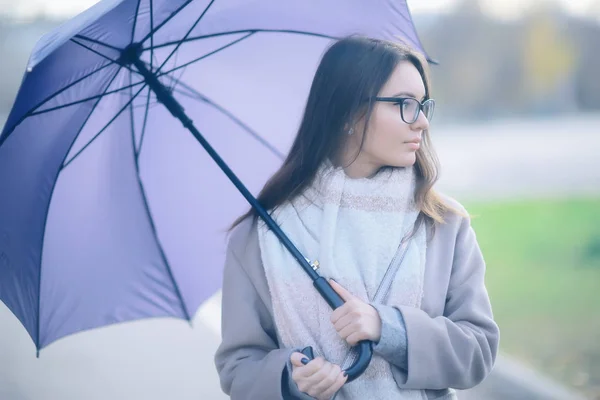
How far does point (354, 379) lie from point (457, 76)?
48362 mm

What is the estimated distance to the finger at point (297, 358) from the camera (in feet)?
8.55

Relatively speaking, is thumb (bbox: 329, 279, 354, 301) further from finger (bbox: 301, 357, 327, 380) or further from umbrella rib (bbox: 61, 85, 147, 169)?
umbrella rib (bbox: 61, 85, 147, 169)

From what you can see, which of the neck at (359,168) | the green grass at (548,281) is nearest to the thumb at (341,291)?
the neck at (359,168)

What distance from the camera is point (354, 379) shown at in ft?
8.59

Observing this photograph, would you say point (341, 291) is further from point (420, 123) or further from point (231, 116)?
point (231, 116)

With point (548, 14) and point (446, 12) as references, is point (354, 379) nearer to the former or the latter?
point (548, 14)

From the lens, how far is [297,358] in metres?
2.62

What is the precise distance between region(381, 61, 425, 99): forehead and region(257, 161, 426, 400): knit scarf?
9.3 inches

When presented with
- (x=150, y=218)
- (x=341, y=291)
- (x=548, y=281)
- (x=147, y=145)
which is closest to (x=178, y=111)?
(x=147, y=145)

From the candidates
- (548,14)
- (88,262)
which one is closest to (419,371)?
(88,262)

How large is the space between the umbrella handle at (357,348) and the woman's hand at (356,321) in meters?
0.02

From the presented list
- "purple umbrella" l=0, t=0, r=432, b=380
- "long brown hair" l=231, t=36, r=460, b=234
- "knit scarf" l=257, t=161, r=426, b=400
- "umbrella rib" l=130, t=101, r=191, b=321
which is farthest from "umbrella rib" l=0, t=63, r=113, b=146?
"knit scarf" l=257, t=161, r=426, b=400

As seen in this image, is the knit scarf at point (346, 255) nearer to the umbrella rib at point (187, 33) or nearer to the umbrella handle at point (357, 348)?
the umbrella handle at point (357, 348)

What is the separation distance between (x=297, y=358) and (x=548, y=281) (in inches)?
263
